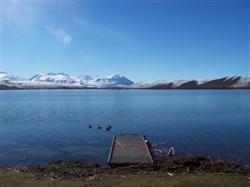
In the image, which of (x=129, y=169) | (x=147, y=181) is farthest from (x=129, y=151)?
(x=147, y=181)

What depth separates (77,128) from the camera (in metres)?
52.2

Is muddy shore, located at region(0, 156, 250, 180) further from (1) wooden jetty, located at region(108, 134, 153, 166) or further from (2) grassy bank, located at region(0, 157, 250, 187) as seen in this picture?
(1) wooden jetty, located at region(108, 134, 153, 166)

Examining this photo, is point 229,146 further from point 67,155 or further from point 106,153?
point 67,155

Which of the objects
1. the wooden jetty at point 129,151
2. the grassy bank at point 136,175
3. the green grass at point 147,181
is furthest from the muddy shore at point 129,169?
the green grass at point 147,181

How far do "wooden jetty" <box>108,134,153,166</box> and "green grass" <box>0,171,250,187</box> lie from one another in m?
5.56

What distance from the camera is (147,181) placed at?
1927 cm

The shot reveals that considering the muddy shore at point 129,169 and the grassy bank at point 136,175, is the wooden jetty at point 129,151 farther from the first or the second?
the grassy bank at point 136,175

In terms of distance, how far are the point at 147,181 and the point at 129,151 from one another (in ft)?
37.9

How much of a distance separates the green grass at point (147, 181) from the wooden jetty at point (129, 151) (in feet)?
18.2

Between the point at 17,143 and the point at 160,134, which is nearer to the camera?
the point at 17,143

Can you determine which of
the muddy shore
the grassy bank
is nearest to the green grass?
the grassy bank

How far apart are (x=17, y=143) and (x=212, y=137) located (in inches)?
857

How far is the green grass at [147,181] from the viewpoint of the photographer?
59.8 ft

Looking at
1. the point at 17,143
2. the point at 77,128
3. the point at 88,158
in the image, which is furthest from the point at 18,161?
the point at 77,128
